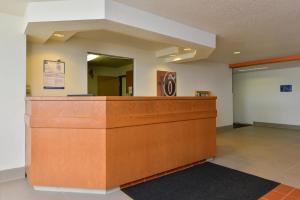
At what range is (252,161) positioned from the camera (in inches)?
154

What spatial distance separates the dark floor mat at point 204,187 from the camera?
8.46 feet

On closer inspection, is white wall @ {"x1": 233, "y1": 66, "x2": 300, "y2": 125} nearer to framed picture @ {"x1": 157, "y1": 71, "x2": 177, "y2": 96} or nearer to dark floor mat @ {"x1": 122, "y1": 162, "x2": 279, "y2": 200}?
framed picture @ {"x1": 157, "y1": 71, "x2": 177, "y2": 96}

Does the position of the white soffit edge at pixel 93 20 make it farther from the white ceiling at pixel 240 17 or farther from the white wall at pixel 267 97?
the white wall at pixel 267 97

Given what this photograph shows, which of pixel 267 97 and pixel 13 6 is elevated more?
pixel 13 6

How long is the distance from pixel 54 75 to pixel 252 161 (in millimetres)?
4191

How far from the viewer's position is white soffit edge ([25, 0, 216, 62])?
262 cm

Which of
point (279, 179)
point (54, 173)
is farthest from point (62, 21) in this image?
point (279, 179)

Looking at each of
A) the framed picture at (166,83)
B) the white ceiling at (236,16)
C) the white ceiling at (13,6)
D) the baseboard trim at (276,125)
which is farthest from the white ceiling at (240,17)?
the baseboard trim at (276,125)

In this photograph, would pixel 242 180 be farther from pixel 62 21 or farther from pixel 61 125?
pixel 62 21

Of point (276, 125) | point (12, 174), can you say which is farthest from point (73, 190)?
point (276, 125)

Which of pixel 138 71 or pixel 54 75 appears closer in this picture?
pixel 54 75

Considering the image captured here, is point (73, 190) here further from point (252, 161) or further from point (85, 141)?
point (252, 161)

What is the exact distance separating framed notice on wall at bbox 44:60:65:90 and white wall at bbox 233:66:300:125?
298 inches

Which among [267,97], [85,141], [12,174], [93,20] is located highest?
[93,20]
